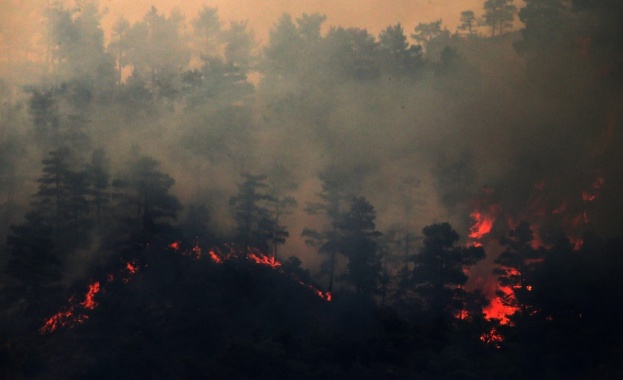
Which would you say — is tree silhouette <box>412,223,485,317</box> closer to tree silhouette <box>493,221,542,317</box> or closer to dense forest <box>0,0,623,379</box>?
dense forest <box>0,0,623,379</box>

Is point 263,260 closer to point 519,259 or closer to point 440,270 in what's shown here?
point 440,270

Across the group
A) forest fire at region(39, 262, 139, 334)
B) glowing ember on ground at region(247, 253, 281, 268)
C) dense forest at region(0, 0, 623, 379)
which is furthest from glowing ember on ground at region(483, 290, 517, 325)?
forest fire at region(39, 262, 139, 334)

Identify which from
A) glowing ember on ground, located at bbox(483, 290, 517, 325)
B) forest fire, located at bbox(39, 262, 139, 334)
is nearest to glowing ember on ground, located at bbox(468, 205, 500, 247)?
glowing ember on ground, located at bbox(483, 290, 517, 325)

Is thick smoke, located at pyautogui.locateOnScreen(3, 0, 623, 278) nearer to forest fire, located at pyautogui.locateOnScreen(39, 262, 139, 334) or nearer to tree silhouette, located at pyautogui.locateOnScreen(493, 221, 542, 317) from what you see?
tree silhouette, located at pyautogui.locateOnScreen(493, 221, 542, 317)

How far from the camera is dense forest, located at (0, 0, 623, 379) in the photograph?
50562 millimetres

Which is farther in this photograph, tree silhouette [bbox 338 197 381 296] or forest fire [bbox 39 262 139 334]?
tree silhouette [bbox 338 197 381 296]

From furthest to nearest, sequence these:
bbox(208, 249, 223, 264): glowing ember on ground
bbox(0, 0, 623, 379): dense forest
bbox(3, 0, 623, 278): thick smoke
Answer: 1. bbox(3, 0, 623, 278): thick smoke
2. bbox(208, 249, 223, 264): glowing ember on ground
3. bbox(0, 0, 623, 379): dense forest

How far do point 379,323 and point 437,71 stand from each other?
56472mm

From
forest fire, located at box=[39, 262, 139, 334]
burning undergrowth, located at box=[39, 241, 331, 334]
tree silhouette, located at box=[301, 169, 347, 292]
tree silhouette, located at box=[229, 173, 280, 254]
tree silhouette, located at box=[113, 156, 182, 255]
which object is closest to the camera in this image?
forest fire, located at box=[39, 262, 139, 334]

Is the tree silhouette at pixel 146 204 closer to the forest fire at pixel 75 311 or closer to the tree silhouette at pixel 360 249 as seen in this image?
the forest fire at pixel 75 311

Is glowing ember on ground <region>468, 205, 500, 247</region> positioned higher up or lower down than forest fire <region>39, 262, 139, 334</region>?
higher up

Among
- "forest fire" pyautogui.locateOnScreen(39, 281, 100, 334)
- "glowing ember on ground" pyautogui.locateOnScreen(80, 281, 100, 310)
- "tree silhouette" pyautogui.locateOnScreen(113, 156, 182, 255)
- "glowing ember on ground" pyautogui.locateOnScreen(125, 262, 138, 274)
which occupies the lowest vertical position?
"forest fire" pyautogui.locateOnScreen(39, 281, 100, 334)


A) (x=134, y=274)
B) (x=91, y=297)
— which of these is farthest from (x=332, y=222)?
(x=91, y=297)

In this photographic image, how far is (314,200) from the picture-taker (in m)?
78.6
